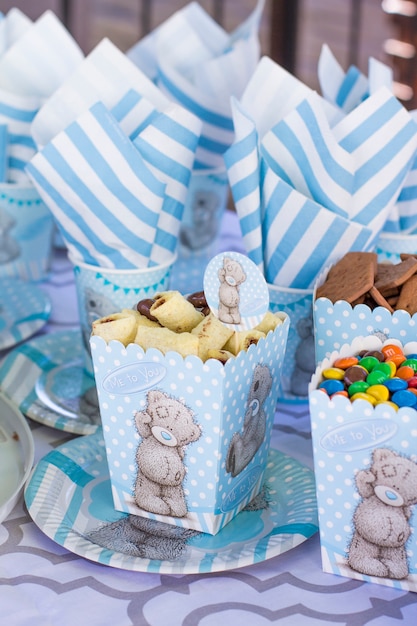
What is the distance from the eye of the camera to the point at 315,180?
37.5 inches

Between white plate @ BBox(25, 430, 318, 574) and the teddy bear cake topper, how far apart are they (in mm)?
186

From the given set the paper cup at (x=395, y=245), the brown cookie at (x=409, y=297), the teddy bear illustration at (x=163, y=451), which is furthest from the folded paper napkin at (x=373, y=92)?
the teddy bear illustration at (x=163, y=451)

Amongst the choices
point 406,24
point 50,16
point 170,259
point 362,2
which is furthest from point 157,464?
point 362,2

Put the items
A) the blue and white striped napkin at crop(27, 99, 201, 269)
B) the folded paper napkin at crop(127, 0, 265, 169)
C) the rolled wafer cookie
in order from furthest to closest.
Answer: the folded paper napkin at crop(127, 0, 265, 169)
the blue and white striped napkin at crop(27, 99, 201, 269)
the rolled wafer cookie

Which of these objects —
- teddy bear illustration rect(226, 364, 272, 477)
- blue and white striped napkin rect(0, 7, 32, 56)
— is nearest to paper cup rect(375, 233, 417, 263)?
teddy bear illustration rect(226, 364, 272, 477)

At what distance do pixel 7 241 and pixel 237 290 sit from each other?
65 centimetres

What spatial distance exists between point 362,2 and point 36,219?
2464mm

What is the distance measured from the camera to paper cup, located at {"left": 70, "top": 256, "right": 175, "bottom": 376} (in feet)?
3.18

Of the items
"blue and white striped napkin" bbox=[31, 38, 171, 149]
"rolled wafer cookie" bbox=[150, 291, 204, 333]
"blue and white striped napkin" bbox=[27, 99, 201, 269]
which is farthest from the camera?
"blue and white striped napkin" bbox=[31, 38, 171, 149]

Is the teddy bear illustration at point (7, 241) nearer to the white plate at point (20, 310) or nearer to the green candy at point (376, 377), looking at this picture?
the white plate at point (20, 310)

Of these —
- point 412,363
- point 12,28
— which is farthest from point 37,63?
point 412,363

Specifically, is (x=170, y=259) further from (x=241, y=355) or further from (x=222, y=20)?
(x=222, y=20)

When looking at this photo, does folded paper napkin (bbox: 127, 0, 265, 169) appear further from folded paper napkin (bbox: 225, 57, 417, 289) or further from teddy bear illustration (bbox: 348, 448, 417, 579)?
teddy bear illustration (bbox: 348, 448, 417, 579)

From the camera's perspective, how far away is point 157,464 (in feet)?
2.44
